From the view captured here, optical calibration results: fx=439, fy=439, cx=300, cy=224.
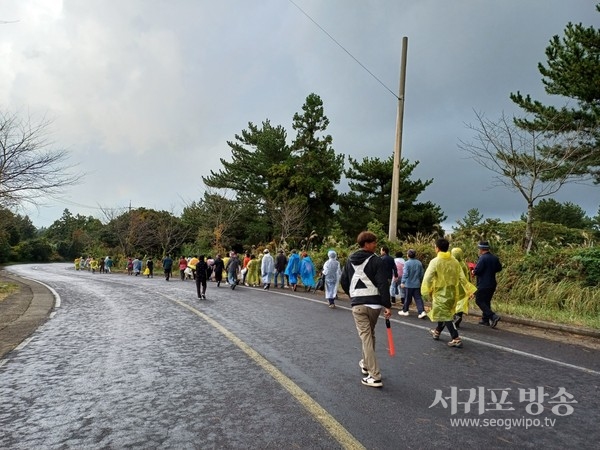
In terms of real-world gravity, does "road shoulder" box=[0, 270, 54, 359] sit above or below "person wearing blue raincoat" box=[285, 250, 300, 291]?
below

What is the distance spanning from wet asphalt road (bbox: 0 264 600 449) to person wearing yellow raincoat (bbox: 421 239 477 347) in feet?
1.56

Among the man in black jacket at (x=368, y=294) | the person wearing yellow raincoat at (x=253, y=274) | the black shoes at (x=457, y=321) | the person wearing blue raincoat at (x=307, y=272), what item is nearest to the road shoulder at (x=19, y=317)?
the man in black jacket at (x=368, y=294)

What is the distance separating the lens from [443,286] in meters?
7.98

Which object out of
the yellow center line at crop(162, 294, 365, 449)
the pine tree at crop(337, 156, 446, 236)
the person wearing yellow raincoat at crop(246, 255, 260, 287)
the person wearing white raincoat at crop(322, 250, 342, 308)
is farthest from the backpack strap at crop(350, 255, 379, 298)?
the pine tree at crop(337, 156, 446, 236)

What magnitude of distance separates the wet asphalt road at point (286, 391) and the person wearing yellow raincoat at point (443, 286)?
47 cm

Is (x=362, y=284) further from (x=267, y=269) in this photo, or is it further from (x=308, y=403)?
(x=267, y=269)

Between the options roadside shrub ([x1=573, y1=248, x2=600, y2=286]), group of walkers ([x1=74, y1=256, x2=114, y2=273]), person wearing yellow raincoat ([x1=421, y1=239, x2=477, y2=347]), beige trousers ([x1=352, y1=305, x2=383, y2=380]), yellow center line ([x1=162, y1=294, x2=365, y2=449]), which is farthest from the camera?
group of walkers ([x1=74, y1=256, x2=114, y2=273])

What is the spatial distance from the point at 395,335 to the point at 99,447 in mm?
5901

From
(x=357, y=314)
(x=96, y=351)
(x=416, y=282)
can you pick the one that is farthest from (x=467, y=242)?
(x=96, y=351)

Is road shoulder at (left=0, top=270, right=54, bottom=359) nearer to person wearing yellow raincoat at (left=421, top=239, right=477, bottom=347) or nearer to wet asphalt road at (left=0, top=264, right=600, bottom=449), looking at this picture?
wet asphalt road at (left=0, top=264, right=600, bottom=449)

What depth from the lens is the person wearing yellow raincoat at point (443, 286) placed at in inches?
308

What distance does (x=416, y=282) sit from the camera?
11438 millimetres

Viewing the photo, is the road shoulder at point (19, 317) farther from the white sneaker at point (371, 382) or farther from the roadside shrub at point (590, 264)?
the roadside shrub at point (590, 264)

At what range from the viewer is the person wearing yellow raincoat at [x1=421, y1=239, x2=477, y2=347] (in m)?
7.83
